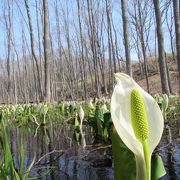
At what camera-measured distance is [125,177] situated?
806mm

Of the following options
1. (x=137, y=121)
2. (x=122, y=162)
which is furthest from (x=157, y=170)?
(x=137, y=121)

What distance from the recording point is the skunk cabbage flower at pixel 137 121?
2.14 feet

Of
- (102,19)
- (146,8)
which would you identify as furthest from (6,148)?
(146,8)

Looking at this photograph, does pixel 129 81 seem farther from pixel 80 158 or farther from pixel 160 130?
pixel 80 158

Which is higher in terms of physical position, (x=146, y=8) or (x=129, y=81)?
(x=146, y=8)

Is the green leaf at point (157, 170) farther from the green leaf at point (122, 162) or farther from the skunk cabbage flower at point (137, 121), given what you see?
the skunk cabbage flower at point (137, 121)

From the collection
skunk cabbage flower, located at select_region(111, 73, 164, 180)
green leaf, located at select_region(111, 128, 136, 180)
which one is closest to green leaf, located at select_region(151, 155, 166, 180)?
green leaf, located at select_region(111, 128, 136, 180)

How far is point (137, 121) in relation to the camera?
2.13ft

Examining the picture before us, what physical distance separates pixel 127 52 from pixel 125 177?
7172 mm

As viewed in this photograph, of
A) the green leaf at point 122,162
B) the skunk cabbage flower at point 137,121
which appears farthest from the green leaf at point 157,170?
the skunk cabbage flower at point 137,121

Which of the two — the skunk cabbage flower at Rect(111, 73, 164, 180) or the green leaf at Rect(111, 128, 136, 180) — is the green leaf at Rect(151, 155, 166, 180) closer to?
the green leaf at Rect(111, 128, 136, 180)

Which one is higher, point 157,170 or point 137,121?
point 137,121

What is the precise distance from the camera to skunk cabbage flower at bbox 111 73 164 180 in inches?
25.7

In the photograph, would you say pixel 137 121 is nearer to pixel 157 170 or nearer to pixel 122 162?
pixel 122 162
